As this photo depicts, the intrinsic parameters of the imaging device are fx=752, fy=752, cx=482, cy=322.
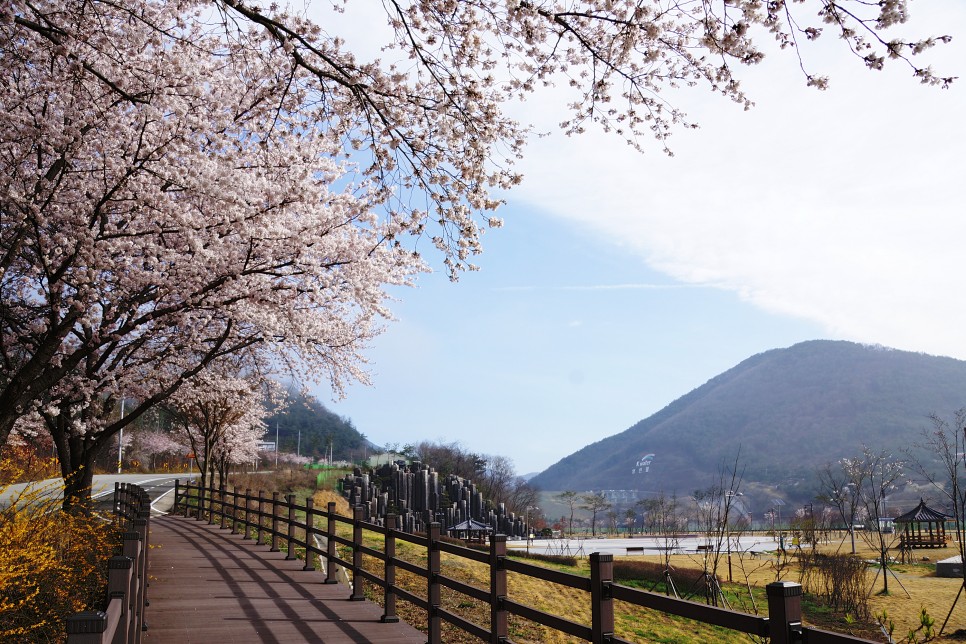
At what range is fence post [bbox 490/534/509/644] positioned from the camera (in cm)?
612

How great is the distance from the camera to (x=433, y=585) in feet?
24.2

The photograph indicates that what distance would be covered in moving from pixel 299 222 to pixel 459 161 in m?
6.68

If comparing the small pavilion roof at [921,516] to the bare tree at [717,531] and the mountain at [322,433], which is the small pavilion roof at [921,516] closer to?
the bare tree at [717,531]

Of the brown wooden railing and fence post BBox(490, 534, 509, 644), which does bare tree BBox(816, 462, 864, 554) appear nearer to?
the brown wooden railing

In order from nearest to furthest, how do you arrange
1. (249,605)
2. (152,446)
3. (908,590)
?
(249,605) < (908,590) < (152,446)

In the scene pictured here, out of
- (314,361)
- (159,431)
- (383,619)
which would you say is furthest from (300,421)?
(383,619)

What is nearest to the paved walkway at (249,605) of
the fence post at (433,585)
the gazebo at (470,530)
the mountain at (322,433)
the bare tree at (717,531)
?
the fence post at (433,585)

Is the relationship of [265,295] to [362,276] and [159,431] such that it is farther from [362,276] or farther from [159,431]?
[159,431]

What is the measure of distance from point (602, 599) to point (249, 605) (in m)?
5.65

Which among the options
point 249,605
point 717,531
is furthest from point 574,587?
point 717,531

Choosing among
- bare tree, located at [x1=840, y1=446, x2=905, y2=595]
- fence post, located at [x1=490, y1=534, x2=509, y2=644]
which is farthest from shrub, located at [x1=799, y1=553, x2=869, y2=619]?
fence post, located at [x1=490, y1=534, x2=509, y2=644]

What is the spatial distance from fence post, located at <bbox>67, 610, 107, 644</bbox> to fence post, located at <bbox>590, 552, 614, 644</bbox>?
2.91 m

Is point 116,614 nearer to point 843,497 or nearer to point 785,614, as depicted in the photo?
point 785,614

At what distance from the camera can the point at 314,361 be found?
17594mm
